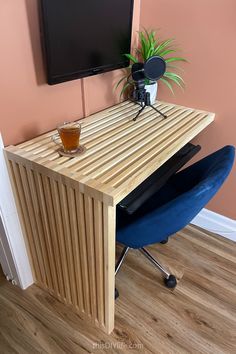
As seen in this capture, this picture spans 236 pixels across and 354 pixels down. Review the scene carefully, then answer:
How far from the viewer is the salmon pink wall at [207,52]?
141 cm

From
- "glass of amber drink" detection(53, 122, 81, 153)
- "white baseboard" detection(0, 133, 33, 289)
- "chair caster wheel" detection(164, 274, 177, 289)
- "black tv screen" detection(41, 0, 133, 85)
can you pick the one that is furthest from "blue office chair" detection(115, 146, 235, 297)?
"black tv screen" detection(41, 0, 133, 85)

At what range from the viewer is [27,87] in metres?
1.20

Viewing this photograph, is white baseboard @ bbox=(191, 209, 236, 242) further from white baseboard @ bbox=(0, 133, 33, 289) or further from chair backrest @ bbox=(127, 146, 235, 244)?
white baseboard @ bbox=(0, 133, 33, 289)

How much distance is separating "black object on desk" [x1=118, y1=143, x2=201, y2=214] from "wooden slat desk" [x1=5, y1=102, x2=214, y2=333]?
106mm

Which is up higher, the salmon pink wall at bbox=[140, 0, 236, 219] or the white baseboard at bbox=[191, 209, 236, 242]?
the salmon pink wall at bbox=[140, 0, 236, 219]

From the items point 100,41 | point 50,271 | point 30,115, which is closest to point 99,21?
point 100,41

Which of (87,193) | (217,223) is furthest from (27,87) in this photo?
(217,223)

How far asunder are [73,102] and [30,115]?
27 cm

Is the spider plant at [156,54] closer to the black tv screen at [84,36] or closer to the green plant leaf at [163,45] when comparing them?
the green plant leaf at [163,45]

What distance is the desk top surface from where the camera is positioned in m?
1.00

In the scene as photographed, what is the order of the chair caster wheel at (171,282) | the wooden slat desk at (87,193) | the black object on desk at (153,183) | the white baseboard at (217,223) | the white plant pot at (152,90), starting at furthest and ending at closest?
the white baseboard at (217,223) → the white plant pot at (152,90) → the chair caster wheel at (171,282) → the black object on desk at (153,183) → the wooden slat desk at (87,193)

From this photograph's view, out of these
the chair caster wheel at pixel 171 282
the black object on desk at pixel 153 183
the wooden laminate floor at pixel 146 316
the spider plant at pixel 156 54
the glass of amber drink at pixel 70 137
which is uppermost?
the spider plant at pixel 156 54

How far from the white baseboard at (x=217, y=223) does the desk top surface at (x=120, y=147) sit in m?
0.66

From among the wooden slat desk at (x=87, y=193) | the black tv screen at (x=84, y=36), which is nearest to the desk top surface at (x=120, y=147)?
the wooden slat desk at (x=87, y=193)
